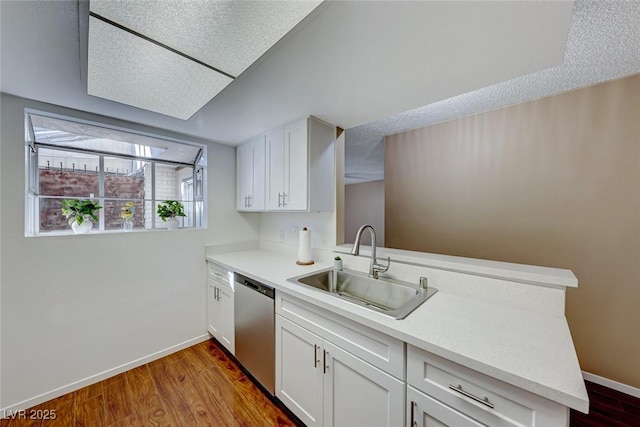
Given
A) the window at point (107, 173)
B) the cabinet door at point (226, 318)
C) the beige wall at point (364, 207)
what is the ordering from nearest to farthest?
the window at point (107, 173)
the cabinet door at point (226, 318)
the beige wall at point (364, 207)

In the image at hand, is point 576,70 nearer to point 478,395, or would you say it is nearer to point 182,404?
point 478,395

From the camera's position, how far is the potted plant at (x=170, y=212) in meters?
2.32

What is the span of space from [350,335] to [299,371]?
524mm

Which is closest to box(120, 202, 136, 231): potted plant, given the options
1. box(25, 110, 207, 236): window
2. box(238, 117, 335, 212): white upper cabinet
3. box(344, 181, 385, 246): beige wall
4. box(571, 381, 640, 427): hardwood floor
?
box(25, 110, 207, 236): window

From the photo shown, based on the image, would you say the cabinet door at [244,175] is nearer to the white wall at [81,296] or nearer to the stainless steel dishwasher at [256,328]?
the white wall at [81,296]

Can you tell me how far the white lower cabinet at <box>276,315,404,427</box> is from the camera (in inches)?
41.6

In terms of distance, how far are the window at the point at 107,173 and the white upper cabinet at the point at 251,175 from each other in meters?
0.38

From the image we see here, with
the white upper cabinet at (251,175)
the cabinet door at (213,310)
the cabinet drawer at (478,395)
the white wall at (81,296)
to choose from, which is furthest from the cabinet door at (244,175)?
the cabinet drawer at (478,395)

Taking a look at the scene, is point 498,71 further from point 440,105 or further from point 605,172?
point 605,172

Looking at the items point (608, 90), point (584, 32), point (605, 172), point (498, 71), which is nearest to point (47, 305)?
point (498, 71)

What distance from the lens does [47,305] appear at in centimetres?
171

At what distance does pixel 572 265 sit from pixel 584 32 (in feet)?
5.94

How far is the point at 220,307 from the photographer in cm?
223

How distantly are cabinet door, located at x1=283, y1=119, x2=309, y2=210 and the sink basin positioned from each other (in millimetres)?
584
